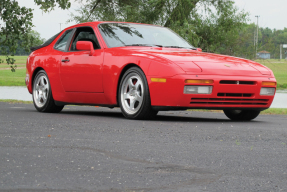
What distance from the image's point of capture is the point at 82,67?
808 cm

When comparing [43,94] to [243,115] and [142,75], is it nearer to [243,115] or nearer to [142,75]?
[142,75]

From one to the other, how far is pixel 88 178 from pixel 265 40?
17.7 m

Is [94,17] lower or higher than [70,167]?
higher

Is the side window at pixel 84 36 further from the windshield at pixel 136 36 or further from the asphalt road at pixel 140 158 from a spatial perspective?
the asphalt road at pixel 140 158

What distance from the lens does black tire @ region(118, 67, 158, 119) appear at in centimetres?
701

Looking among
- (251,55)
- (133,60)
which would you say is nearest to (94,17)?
(251,55)

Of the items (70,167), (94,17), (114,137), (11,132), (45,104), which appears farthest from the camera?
(94,17)

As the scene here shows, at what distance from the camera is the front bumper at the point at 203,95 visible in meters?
6.81

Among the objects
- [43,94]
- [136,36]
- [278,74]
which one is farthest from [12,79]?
[136,36]

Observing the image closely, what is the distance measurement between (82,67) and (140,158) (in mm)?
4158

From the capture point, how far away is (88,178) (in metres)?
3.39

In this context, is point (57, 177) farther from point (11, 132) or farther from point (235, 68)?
point (235, 68)

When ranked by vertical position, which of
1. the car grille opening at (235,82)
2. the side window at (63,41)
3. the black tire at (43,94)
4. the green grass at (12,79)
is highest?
the side window at (63,41)

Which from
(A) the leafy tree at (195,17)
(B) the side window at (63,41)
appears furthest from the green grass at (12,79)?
(B) the side window at (63,41)
